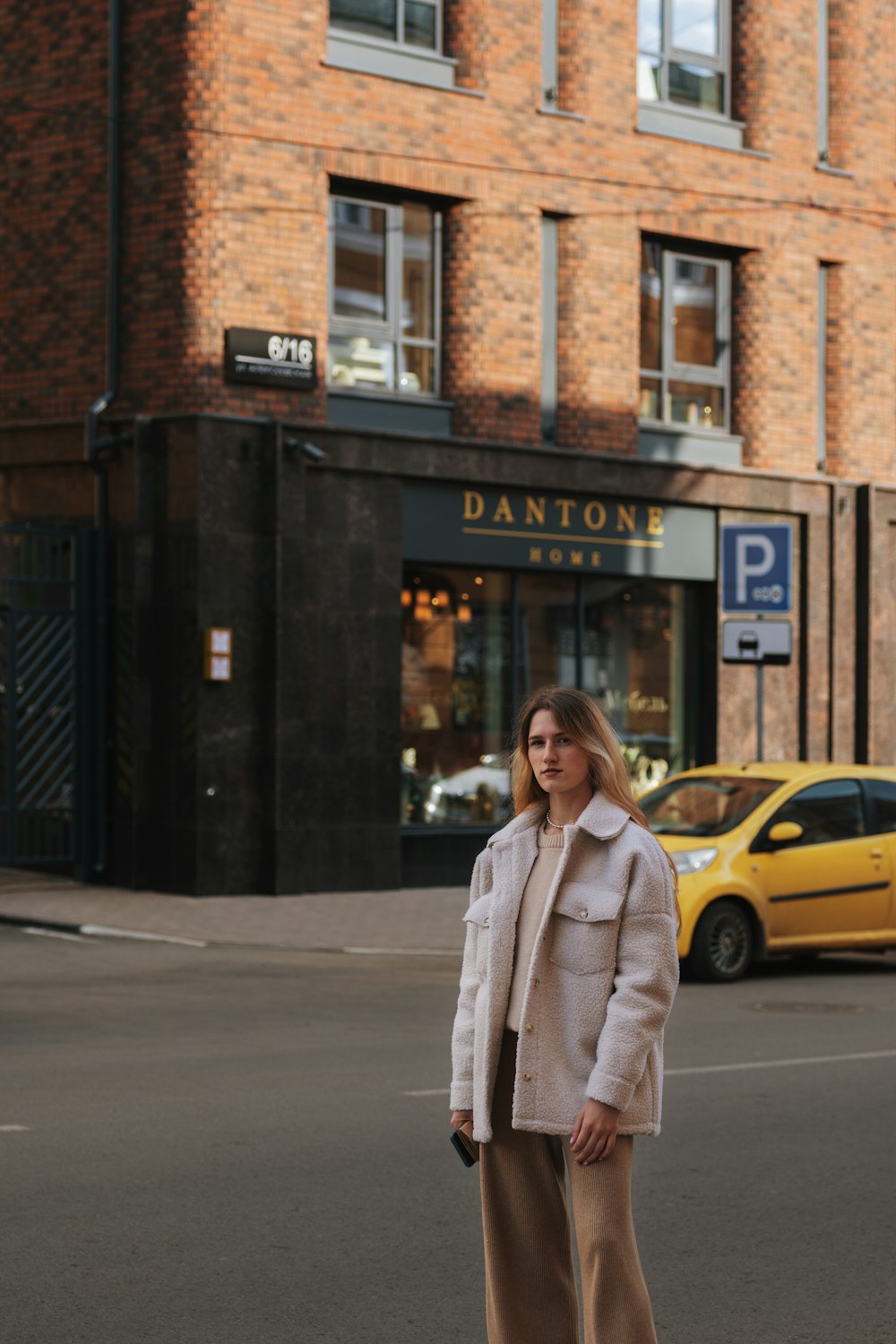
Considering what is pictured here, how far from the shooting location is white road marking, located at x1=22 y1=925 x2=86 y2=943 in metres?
15.5

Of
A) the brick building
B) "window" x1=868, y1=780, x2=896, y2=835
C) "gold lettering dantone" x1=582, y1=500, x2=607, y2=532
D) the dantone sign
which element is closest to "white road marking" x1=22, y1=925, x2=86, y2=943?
the brick building

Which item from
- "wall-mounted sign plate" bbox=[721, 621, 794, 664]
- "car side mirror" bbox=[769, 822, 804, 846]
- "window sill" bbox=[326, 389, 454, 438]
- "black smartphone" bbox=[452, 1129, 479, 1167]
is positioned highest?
"window sill" bbox=[326, 389, 454, 438]

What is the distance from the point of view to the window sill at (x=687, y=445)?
21.8 metres

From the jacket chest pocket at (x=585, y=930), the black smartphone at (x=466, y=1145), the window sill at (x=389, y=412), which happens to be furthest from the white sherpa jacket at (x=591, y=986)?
the window sill at (x=389, y=412)

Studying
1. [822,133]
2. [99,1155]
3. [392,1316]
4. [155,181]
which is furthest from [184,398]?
[392,1316]

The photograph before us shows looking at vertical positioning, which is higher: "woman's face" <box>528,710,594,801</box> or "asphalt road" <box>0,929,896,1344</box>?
"woman's face" <box>528,710,594,801</box>

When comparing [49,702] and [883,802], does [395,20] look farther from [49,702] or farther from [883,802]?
[883,802]

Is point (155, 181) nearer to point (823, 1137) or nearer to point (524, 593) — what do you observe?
point (524, 593)

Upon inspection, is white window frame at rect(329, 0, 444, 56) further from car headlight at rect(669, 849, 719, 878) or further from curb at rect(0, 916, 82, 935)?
car headlight at rect(669, 849, 719, 878)

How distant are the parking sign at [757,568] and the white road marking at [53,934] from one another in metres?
6.10

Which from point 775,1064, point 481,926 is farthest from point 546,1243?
point 775,1064

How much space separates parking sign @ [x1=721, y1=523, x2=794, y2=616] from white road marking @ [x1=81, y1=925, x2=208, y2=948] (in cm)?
536

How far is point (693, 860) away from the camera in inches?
543

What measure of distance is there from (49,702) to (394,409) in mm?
4505
